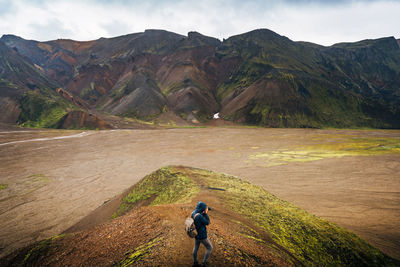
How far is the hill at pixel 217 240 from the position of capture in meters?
4.76

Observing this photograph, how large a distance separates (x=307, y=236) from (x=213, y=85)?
472 feet

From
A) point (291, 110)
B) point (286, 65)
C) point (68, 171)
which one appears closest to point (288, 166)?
point (68, 171)

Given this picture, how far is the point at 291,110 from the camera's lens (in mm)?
98688

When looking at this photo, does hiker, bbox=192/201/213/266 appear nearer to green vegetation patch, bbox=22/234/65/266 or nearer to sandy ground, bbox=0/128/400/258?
green vegetation patch, bbox=22/234/65/266

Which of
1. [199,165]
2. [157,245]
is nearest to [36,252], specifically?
[157,245]

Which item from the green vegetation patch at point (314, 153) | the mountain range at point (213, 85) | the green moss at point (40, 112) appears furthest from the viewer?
the mountain range at point (213, 85)

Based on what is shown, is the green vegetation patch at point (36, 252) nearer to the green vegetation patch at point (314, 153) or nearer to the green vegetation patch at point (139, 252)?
the green vegetation patch at point (139, 252)

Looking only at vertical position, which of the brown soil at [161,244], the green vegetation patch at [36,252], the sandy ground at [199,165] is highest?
the brown soil at [161,244]

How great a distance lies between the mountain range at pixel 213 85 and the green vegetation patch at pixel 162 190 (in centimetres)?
7771

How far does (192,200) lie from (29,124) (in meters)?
99.5

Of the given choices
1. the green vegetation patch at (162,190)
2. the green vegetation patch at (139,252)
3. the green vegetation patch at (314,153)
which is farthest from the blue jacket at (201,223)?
the green vegetation patch at (314,153)

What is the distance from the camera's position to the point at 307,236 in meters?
7.24

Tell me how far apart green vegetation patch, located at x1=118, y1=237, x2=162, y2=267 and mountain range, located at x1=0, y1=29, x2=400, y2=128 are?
84293 mm

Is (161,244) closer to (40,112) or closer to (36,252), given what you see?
(36,252)
